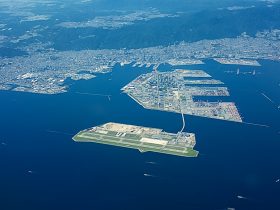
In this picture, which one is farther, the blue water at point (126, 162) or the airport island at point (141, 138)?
the airport island at point (141, 138)

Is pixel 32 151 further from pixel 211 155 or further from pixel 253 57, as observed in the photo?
pixel 253 57

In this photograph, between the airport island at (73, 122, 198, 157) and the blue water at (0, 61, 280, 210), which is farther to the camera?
the airport island at (73, 122, 198, 157)

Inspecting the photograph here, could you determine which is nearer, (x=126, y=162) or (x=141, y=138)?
(x=126, y=162)

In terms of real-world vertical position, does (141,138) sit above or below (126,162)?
above
